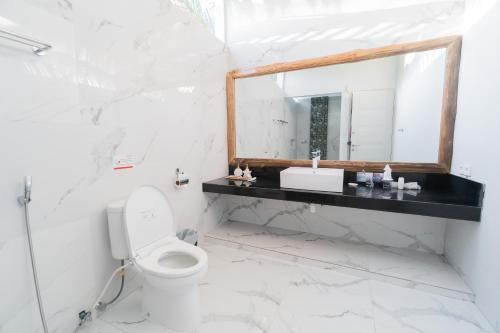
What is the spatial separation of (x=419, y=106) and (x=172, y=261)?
2.38 meters

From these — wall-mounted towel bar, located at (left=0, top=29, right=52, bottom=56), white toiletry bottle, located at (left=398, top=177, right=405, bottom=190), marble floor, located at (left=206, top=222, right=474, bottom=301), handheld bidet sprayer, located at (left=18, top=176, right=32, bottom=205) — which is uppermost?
wall-mounted towel bar, located at (left=0, top=29, right=52, bottom=56)

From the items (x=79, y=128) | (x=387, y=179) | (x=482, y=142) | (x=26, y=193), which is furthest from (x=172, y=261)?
(x=482, y=142)

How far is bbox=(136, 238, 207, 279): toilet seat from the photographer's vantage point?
1.30m

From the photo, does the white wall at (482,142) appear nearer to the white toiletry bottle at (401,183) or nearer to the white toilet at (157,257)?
the white toiletry bottle at (401,183)

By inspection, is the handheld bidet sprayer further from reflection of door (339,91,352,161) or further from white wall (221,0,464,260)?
reflection of door (339,91,352,161)

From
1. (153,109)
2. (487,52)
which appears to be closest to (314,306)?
(153,109)

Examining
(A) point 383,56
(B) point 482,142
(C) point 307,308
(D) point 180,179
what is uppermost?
(A) point 383,56

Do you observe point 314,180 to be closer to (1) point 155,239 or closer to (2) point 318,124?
(2) point 318,124

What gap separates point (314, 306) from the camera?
1.57 meters

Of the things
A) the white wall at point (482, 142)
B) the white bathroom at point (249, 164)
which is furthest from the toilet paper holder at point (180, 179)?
the white wall at point (482, 142)

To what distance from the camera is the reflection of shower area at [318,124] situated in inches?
90.4

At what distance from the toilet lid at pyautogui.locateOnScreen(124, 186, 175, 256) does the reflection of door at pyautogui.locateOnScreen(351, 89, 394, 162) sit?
1785 millimetres

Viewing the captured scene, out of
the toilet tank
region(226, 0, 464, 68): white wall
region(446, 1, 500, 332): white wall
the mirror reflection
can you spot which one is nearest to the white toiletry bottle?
the mirror reflection

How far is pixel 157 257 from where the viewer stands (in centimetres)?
148
